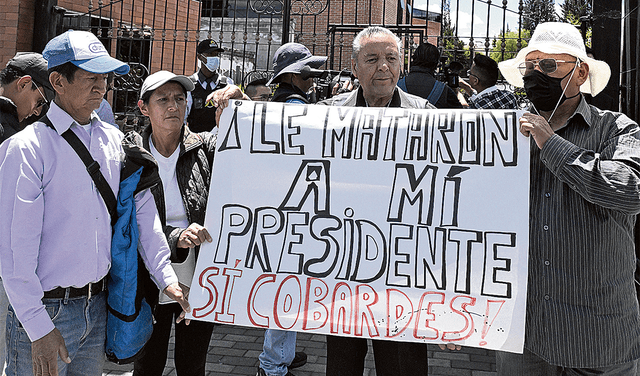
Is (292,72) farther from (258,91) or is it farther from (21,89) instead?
(21,89)

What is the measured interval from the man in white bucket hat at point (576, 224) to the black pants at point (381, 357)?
494mm

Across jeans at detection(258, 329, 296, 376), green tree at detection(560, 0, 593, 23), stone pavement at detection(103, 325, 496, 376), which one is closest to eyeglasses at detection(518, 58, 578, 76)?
jeans at detection(258, 329, 296, 376)

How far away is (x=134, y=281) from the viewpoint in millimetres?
2348

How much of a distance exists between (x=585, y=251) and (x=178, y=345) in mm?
2012

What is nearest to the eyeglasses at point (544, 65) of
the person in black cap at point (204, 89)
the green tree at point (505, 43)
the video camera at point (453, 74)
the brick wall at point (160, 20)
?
the green tree at point (505, 43)

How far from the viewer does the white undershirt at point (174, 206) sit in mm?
2787

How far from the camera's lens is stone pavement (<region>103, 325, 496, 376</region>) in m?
4.09

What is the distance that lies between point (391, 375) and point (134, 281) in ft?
4.37

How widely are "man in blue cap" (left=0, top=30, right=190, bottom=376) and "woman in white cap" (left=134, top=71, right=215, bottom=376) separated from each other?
0.48 metres

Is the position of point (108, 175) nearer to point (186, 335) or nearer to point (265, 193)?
point (265, 193)

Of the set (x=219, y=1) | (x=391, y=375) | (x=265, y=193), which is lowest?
(x=391, y=375)

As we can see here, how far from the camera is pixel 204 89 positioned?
207 inches

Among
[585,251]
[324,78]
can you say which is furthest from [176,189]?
[324,78]

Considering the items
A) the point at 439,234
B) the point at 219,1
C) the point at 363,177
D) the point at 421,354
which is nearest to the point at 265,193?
the point at 363,177
